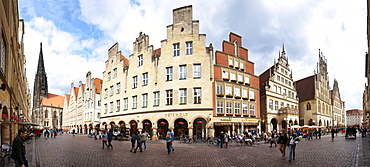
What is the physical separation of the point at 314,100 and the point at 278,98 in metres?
16.9

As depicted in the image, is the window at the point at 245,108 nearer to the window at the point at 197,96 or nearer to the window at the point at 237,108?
the window at the point at 237,108

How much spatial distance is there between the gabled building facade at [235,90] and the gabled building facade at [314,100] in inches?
1054

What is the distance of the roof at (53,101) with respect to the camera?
120m

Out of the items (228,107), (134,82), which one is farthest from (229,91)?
(134,82)

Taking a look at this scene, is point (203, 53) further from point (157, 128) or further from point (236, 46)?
point (157, 128)

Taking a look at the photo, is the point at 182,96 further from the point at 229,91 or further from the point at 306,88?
the point at 306,88

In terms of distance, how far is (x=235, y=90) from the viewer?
37875 mm

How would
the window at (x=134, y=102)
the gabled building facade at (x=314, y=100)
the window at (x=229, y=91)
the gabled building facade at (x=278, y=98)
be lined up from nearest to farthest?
1. the window at (x=229, y=91)
2. the window at (x=134, y=102)
3. the gabled building facade at (x=278, y=98)
4. the gabled building facade at (x=314, y=100)

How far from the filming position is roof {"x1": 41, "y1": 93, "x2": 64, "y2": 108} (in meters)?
120

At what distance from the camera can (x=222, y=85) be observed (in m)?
36.0

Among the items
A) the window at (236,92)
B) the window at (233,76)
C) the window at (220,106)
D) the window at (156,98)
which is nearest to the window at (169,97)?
the window at (156,98)

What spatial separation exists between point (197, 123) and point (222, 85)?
626 cm

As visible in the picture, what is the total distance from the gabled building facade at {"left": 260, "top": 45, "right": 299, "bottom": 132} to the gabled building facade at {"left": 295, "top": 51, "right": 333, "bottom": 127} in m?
9.64

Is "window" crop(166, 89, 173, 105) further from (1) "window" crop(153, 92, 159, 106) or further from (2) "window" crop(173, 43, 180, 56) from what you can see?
(2) "window" crop(173, 43, 180, 56)
